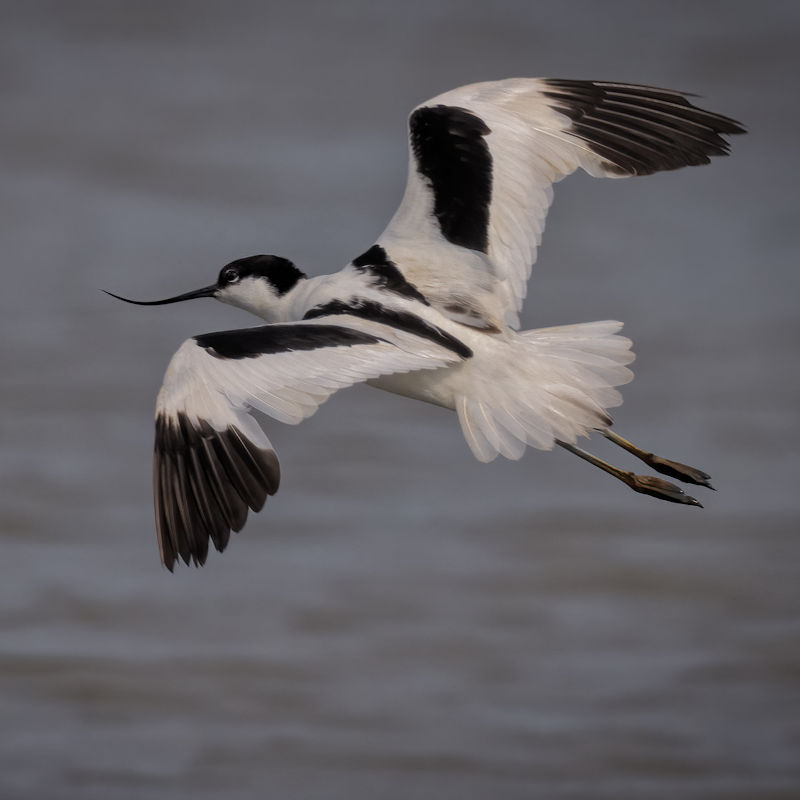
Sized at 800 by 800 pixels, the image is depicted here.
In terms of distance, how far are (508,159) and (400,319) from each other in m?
1.24

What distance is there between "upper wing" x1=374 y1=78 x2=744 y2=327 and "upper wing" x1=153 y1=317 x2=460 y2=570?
99 cm

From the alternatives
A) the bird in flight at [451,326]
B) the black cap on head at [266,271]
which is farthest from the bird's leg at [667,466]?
the black cap on head at [266,271]

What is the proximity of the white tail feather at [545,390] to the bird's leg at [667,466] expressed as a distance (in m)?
0.58

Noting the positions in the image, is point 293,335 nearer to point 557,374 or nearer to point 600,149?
point 557,374

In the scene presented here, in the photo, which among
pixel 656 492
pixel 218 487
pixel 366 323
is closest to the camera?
pixel 218 487

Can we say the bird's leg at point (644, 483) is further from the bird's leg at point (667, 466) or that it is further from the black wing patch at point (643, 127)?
the black wing patch at point (643, 127)

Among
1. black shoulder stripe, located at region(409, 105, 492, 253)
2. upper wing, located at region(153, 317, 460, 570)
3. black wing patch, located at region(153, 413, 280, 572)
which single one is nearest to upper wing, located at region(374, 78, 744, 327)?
black shoulder stripe, located at region(409, 105, 492, 253)

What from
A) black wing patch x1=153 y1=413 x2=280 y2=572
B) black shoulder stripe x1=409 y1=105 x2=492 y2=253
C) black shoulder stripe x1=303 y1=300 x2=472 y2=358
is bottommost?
black wing patch x1=153 y1=413 x2=280 y2=572

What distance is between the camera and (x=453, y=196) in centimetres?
667

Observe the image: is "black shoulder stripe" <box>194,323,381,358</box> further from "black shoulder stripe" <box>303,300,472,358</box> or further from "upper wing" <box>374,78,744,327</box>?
"upper wing" <box>374,78,744,327</box>

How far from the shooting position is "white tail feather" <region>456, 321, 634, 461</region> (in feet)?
19.1

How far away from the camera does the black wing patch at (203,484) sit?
5.23m

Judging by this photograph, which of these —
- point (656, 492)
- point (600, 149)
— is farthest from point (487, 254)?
point (656, 492)

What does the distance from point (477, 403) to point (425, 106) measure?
1.72 meters
